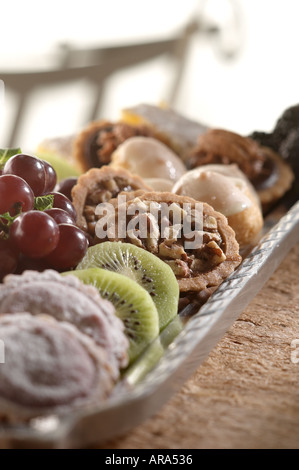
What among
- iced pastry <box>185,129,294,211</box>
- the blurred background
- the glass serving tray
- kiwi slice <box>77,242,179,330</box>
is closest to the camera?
the glass serving tray

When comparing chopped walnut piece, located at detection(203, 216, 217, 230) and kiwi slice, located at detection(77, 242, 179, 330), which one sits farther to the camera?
chopped walnut piece, located at detection(203, 216, 217, 230)

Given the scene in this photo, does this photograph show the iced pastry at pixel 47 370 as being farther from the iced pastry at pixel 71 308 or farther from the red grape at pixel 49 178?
the red grape at pixel 49 178

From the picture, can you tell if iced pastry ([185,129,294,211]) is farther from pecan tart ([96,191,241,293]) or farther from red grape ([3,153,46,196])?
red grape ([3,153,46,196])

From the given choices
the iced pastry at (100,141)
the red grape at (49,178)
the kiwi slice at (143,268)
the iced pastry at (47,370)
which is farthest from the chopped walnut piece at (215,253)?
the iced pastry at (100,141)

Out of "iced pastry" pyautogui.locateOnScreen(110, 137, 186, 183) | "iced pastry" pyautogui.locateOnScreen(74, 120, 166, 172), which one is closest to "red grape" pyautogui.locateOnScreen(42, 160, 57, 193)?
"iced pastry" pyautogui.locateOnScreen(110, 137, 186, 183)

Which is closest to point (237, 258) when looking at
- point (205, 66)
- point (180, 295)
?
A: point (180, 295)

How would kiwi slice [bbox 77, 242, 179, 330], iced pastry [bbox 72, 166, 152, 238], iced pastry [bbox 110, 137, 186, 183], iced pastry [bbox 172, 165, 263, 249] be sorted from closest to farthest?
kiwi slice [bbox 77, 242, 179, 330], iced pastry [bbox 72, 166, 152, 238], iced pastry [bbox 172, 165, 263, 249], iced pastry [bbox 110, 137, 186, 183]

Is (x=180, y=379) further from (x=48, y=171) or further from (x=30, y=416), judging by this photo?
(x=48, y=171)

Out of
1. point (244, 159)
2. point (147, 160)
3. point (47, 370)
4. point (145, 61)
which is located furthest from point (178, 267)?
point (145, 61)
